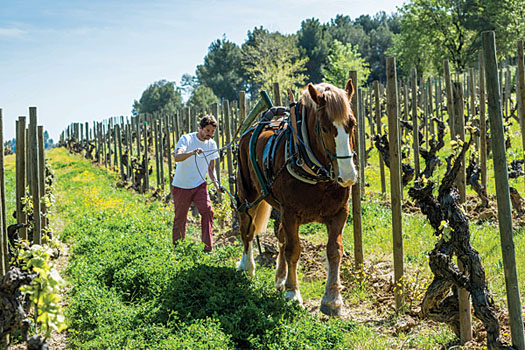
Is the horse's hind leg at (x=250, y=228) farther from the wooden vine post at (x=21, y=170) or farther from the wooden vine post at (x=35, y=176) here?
the wooden vine post at (x=21, y=170)

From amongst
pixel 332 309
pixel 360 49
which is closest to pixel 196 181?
pixel 332 309

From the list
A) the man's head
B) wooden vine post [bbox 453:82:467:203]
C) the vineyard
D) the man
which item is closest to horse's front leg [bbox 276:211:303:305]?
the vineyard

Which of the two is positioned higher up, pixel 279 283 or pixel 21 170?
pixel 21 170

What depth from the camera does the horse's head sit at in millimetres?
4359

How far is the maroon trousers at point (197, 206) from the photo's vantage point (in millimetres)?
7512

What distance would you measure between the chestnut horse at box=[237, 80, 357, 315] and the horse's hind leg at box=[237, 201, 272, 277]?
0.62m

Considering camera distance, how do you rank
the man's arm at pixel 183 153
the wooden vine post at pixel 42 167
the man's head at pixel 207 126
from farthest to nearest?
1. the man's head at pixel 207 126
2. the man's arm at pixel 183 153
3. the wooden vine post at pixel 42 167

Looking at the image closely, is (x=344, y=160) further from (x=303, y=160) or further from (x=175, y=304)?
(x=175, y=304)

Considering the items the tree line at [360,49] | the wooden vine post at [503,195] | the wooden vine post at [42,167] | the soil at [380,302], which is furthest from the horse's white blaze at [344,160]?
the tree line at [360,49]

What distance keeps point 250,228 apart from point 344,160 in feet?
8.41

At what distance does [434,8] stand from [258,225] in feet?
146

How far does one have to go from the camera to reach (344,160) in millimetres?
4363

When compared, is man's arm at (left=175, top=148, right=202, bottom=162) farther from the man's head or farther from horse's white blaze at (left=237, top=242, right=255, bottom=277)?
horse's white blaze at (left=237, top=242, right=255, bottom=277)

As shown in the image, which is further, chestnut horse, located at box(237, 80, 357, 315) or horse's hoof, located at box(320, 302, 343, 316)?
horse's hoof, located at box(320, 302, 343, 316)
